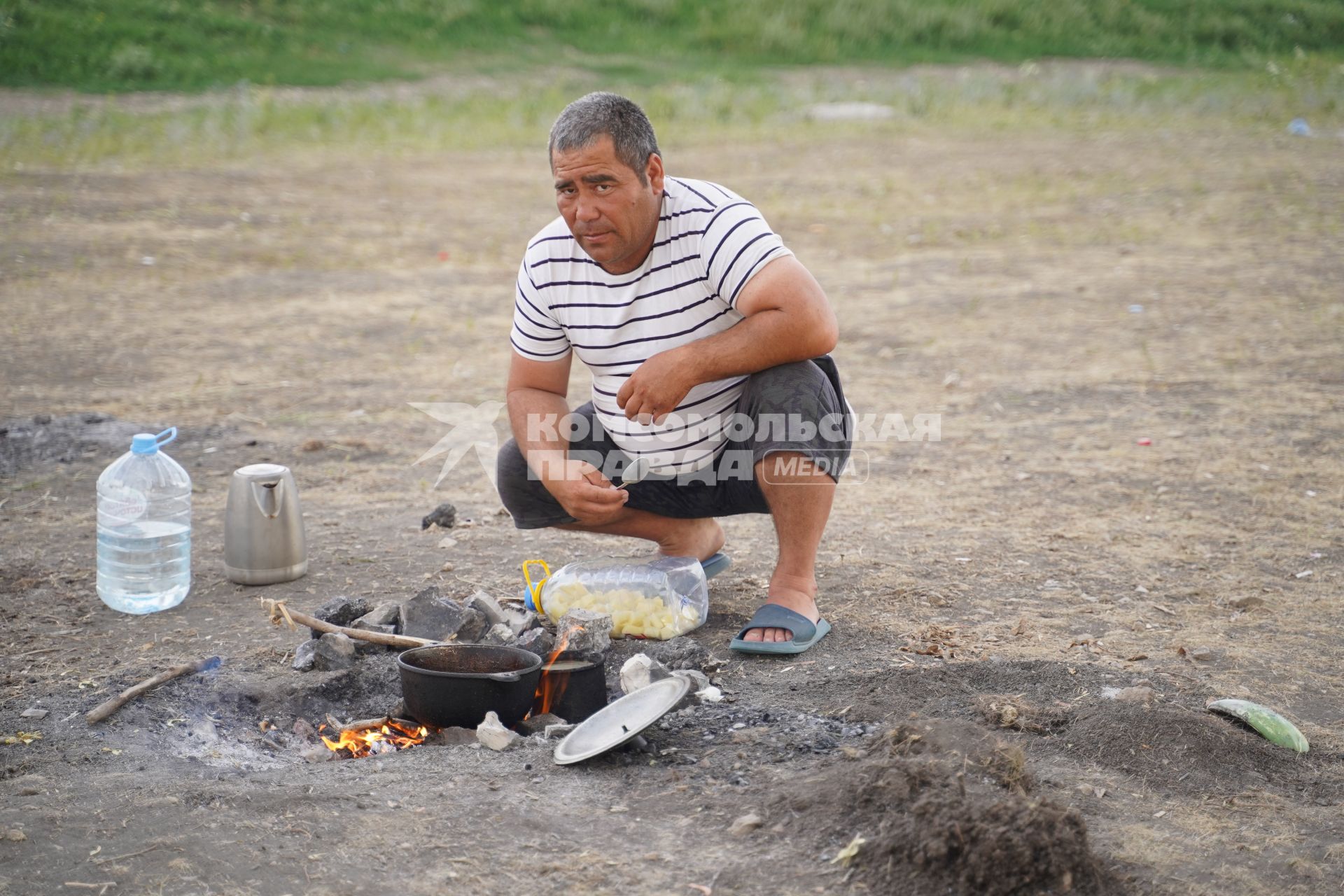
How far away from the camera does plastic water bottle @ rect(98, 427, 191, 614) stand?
390cm

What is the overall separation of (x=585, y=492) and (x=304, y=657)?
34.0 inches

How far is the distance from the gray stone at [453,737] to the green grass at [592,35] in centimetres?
1516

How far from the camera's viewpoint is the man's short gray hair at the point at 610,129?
3301 mm

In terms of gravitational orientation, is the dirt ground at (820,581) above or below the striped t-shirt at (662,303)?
below

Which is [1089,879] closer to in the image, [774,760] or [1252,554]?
[774,760]

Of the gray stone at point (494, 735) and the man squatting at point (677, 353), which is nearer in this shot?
the gray stone at point (494, 735)

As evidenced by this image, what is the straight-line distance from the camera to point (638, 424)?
11.9ft

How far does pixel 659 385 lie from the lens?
3393 millimetres

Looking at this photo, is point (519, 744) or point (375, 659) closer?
point (519, 744)

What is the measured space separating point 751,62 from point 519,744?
18240 mm

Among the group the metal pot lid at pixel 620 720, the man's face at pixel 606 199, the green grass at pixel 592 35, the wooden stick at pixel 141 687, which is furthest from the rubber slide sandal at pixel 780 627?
the green grass at pixel 592 35

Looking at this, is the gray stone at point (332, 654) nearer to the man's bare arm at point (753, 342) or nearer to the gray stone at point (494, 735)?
the gray stone at point (494, 735)

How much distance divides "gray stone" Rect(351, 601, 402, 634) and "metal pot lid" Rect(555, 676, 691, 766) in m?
0.84

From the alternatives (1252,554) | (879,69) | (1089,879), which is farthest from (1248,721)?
(879,69)
